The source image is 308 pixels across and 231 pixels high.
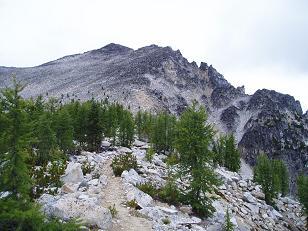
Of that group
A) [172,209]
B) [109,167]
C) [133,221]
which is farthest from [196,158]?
[109,167]

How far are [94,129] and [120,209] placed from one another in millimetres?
30143

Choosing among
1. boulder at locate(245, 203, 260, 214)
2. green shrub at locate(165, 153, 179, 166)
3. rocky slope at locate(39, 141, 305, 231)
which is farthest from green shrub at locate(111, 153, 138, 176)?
boulder at locate(245, 203, 260, 214)

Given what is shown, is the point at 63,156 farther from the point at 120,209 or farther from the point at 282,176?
the point at 282,176

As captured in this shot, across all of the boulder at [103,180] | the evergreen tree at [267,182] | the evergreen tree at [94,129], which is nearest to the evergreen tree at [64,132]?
the evergreen tree at [94,129]

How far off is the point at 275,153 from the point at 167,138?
118m

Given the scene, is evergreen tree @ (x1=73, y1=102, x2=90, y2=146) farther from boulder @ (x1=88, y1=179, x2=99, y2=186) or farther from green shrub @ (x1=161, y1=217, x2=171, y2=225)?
green shrub @ (x1=161, y1=217, x2=171, y2=225)

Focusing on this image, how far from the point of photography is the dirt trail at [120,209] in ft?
73.3

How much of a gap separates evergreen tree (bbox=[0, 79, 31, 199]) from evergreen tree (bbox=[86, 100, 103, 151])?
122ft

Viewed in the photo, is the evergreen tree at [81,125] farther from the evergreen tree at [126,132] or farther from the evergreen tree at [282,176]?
the evergreen tree at [282,176]

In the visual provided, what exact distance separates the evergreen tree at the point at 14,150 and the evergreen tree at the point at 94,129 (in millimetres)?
37298

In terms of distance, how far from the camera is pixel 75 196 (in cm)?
2434

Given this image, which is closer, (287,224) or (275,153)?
(287,224)

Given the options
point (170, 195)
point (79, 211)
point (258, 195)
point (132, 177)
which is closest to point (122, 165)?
point (132, 177)

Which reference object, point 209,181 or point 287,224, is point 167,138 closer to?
→ point 287,224
